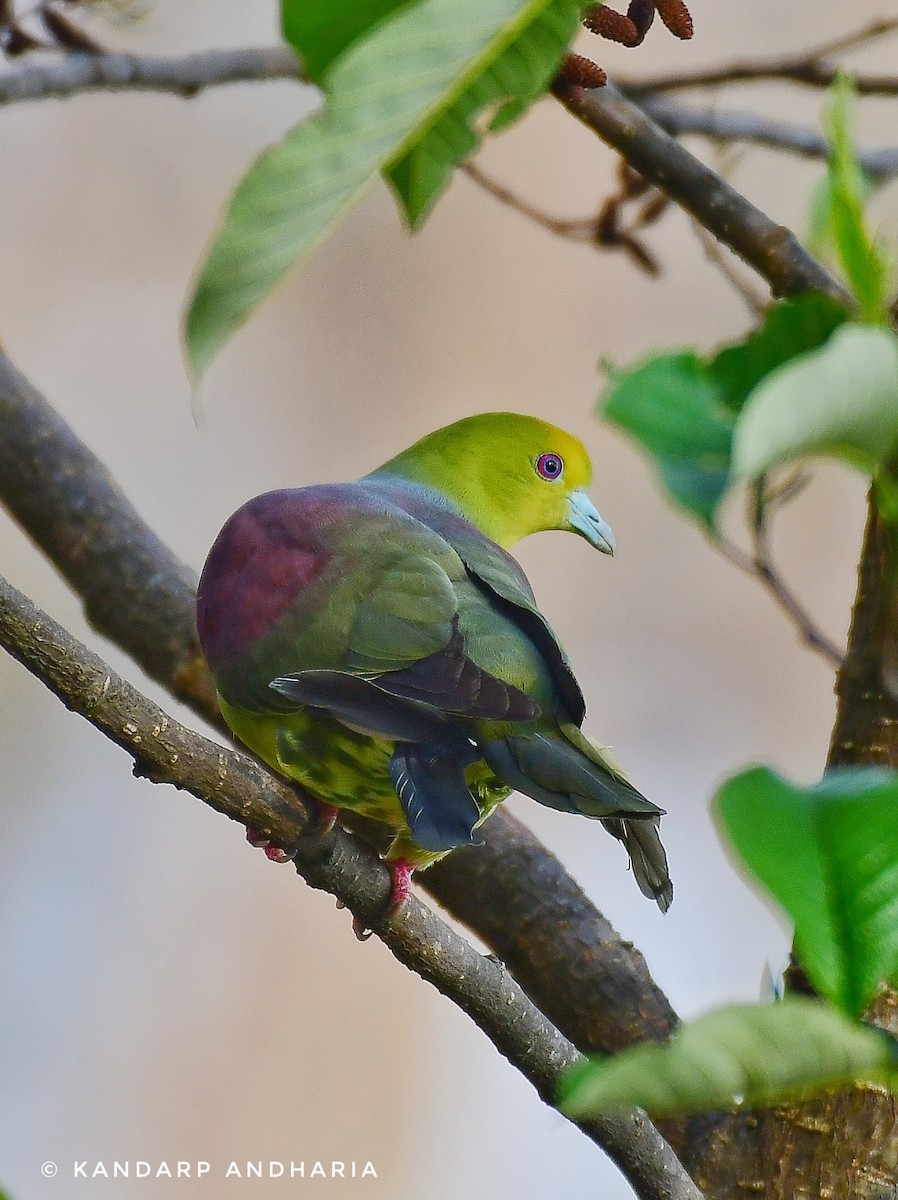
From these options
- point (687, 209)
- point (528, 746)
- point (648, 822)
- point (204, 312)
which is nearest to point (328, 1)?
point (204, 312)

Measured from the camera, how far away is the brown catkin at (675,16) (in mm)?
829

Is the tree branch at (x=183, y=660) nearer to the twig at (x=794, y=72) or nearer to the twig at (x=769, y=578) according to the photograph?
the twig at (x=769, y=578)

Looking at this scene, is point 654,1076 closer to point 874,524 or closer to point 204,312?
point 204,312

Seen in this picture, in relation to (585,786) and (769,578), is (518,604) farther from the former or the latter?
(769,578)

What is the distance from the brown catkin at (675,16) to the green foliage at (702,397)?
1.15 feet

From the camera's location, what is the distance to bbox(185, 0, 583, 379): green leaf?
1.46 feet

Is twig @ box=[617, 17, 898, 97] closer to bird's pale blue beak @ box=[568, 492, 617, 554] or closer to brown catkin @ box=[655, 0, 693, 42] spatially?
bird's pale blue beak @ box=[568, 492, 617, 554]

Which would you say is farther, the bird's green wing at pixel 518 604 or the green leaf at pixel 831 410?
the bird's green wing at pixel 518 604

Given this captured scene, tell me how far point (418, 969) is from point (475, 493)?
3.28 ft

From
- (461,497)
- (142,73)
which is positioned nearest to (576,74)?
(461,497)

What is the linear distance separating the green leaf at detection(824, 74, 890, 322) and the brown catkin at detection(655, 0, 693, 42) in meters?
0.28

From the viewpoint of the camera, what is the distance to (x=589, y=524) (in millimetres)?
2295

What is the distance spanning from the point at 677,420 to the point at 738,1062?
23 cm

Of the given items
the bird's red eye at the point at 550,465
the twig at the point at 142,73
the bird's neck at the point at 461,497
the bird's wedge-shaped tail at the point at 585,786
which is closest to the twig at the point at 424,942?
the bird's wedge-shaped tail at the point at 585,786
